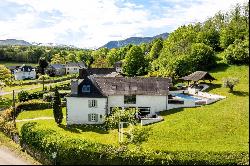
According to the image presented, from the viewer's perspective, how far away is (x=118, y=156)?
1612 inches

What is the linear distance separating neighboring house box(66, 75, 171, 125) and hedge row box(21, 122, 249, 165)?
46.2ft

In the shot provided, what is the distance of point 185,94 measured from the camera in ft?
236

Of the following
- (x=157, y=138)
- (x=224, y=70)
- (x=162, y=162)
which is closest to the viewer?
(x=162, y=162)

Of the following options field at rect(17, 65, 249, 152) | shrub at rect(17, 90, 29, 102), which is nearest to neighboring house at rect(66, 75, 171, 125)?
field at rect(17, 65, 249, 152)

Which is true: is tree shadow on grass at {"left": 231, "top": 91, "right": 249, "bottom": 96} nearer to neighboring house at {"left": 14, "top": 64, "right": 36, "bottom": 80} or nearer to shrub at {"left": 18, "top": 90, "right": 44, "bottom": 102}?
shrub at {"left": 18, "top": 90, "right": 44, "bottom": 102}

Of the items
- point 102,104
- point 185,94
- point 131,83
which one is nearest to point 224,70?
point 185,94

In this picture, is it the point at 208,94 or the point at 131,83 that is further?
the point at 208,94

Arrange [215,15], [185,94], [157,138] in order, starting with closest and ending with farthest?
1. [157,138]
2. [185,94]
3. [215,15]

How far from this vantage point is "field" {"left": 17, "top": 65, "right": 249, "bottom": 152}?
146 feet

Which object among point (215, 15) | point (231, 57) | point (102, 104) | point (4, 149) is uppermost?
point (215, 15)

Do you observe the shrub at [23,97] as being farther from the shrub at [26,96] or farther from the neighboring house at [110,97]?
the neighboring house at [110,97]

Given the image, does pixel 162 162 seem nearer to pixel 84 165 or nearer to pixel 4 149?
pixel 84 165

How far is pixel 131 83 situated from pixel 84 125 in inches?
405

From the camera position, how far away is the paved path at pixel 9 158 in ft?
151
